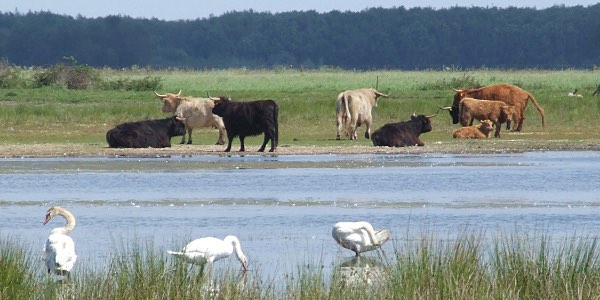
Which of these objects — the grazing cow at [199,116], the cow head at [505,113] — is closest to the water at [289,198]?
the grazing cow at [199,116]

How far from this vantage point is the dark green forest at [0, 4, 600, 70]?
122 metres

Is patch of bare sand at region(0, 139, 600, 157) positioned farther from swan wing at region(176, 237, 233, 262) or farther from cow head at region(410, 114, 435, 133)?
swan wing at region(176, 237, 233, 262)

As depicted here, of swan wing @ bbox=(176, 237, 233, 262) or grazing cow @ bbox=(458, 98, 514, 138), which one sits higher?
grazing cow @ bbox=(458, 98, 514, 138)

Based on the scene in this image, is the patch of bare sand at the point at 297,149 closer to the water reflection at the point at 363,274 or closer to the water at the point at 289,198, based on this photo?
the water at the point at 289,198

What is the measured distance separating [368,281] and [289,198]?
822cm

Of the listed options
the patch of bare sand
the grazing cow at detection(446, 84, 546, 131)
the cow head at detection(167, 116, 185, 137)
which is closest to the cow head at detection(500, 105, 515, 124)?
the grazing cow at detection(446, 84, 546, 131)

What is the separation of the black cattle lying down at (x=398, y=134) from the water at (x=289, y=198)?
4.28 ft

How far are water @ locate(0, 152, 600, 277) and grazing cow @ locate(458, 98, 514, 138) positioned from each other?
3582mm

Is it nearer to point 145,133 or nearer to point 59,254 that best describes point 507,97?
point 145,133

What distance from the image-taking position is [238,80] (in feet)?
208

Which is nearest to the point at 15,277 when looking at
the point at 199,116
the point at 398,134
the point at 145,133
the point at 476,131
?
the point at 145,133

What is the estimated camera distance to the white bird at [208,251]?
1035cm

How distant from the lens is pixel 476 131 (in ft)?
95.5

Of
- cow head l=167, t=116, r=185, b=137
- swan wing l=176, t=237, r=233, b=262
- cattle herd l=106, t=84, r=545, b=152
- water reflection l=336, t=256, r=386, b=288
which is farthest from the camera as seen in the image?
cow head l=167, t=116, r=185, b=137
